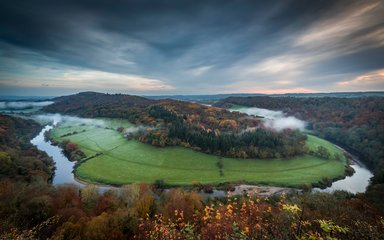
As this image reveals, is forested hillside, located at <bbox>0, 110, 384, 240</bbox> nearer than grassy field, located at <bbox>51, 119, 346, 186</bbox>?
Yes

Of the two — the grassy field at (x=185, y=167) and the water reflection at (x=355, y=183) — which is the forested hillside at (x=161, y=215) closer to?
the grassy field at (x=185, y=167)

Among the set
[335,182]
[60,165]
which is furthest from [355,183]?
[60,165]

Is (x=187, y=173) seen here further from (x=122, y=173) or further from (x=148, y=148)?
(x=148, y=148)

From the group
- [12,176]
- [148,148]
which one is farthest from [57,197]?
[148,148]

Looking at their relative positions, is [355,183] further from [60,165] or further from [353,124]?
[60,165]

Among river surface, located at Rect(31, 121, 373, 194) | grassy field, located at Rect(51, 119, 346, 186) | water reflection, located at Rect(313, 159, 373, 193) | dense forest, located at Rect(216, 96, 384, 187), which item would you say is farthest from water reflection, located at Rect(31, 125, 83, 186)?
dense forest, located at Rect(216, 96, 384, 187)

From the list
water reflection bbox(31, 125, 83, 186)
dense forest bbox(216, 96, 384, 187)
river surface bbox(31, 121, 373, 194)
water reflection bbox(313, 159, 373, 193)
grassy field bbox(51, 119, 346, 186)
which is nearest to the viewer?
water reflection bbox(313, 159, 373, 193)

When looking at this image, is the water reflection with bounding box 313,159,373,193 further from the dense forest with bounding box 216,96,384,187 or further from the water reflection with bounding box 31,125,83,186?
the water reflection with bounding box 31,125,83,186
